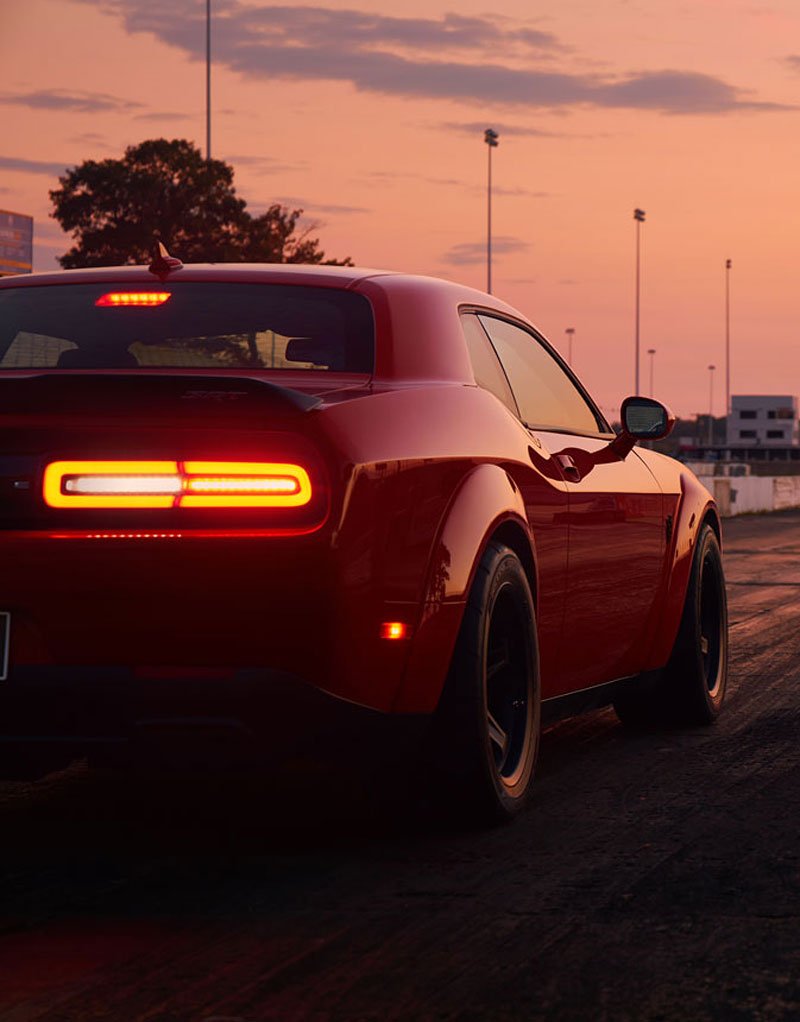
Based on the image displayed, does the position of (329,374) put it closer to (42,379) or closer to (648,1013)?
(42,379)

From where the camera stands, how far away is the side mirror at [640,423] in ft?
22.2

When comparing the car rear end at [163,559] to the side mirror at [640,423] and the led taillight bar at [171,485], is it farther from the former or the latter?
the side mirror at [640,423]

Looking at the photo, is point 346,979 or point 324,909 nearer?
point 346,979

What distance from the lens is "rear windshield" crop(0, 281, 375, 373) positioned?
5336 millimetres

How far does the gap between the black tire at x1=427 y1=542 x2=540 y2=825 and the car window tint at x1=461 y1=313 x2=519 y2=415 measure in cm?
61

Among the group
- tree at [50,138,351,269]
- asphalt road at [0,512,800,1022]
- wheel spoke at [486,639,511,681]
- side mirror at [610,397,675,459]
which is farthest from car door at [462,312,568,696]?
tree at [50,138,351,269]

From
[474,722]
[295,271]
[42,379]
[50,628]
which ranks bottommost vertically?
[474,722]

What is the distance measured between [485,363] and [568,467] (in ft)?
1.66

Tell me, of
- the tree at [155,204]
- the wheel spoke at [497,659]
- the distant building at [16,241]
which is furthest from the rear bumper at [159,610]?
the distant building at [16,241]

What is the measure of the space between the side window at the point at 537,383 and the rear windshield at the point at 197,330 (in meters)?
0.82

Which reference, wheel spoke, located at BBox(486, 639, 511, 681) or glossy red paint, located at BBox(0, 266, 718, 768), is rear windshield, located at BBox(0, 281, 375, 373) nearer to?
glossy red paint, located at BBox(0, 266, 718, 768)

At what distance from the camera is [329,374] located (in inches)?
201

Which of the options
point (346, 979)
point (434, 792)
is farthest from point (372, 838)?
point (346, 979)

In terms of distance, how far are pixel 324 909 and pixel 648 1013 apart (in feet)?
3.43
